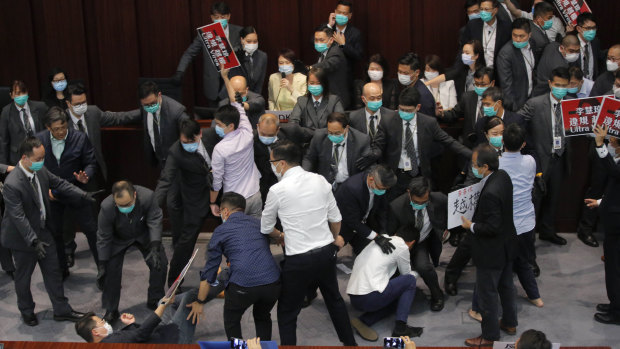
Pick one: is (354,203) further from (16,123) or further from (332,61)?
(16,123)

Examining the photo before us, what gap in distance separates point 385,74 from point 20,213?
302 cm

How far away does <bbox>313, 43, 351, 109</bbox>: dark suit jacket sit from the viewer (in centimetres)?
672

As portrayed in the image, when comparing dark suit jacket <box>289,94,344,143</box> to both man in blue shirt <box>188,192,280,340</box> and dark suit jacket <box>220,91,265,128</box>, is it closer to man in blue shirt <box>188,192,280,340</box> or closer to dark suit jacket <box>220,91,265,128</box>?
dark suit jacket <box>220,91,265,128</box>

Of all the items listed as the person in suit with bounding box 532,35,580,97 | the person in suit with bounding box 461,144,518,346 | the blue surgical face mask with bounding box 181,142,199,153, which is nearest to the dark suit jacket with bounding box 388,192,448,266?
the person in suit with bounding box 461,144,518,346

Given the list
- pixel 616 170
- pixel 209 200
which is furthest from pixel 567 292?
pixel 209 200

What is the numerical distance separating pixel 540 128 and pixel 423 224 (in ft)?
4.49

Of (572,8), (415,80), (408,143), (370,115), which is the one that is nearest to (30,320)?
(370,115)

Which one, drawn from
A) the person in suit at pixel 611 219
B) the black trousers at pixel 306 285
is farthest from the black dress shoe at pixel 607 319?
the black trousers at pixel 306 285

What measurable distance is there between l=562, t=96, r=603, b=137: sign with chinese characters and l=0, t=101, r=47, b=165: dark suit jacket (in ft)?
13.3

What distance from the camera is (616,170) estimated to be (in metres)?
5.18

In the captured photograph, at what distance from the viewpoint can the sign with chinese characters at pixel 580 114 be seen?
19.1ft

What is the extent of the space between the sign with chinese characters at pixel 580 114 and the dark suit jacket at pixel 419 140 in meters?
0.74

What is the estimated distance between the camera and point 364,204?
5.43m

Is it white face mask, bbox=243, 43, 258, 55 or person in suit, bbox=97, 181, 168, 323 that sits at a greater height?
white face mask, bbox=243, 43, 258, 55
